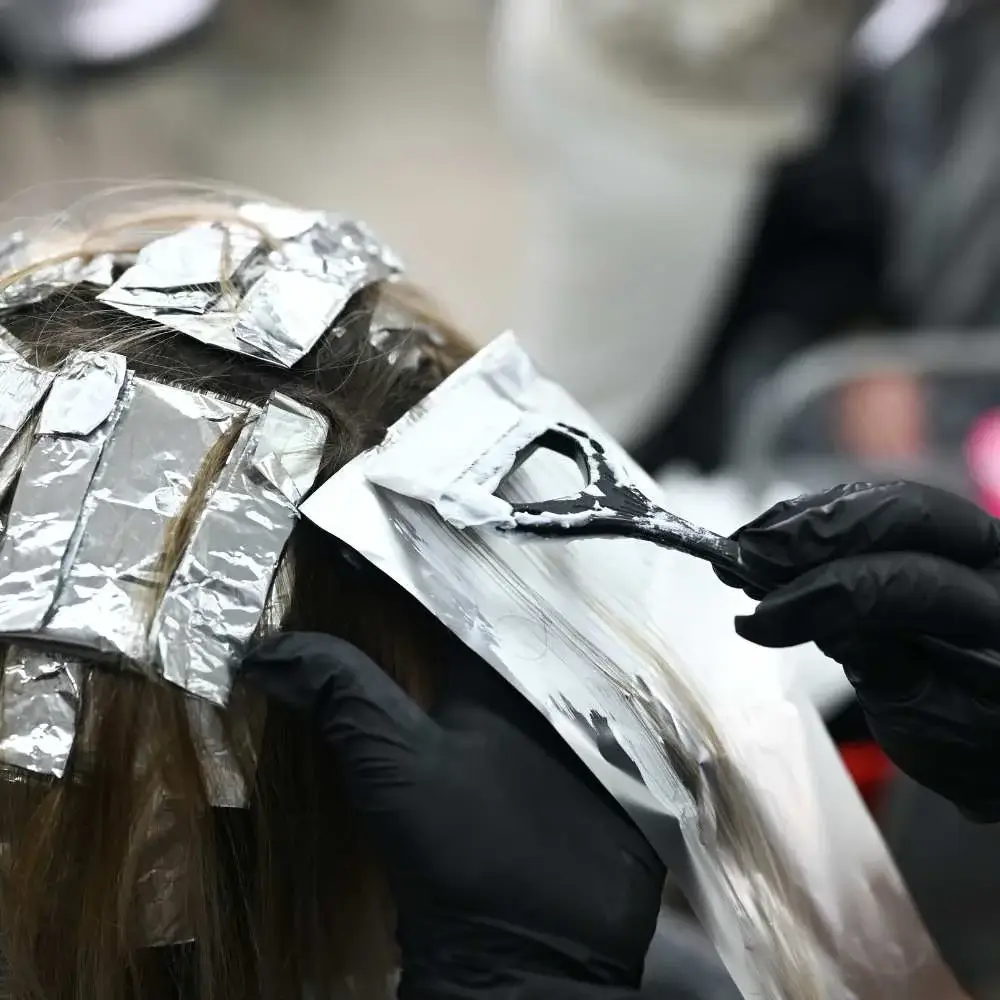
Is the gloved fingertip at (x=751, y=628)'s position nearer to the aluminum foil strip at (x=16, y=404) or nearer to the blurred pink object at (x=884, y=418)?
the aluminum foil strip at (x=16, y=404)

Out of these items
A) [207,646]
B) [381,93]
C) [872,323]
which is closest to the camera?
[207,646]

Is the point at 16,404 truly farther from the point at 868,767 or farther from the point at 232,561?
the point at 868,767

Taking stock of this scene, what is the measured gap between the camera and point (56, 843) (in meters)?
0.48

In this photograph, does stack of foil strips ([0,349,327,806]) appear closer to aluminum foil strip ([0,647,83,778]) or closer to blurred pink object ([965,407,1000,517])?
aluminum foil strip ([0,647,83,778])

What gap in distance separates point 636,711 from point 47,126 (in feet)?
6.87

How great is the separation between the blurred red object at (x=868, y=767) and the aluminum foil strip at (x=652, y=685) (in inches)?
11.0

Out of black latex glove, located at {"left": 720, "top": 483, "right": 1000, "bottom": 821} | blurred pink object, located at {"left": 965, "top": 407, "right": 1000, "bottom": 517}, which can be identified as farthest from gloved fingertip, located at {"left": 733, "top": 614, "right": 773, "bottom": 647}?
blurred pink object, located at {"left": 965, "top": 407, "right": 1000, "bottom": 517}

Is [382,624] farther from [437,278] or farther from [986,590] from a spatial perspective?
[437,278]

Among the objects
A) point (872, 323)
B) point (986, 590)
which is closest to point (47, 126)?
point (872, 323)

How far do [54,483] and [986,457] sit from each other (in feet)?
3.68

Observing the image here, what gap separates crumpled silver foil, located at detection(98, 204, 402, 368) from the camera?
514 millimetres

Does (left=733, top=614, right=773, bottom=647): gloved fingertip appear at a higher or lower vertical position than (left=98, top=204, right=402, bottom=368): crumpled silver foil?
lower

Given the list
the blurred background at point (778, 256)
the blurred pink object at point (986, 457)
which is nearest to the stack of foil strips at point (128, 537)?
the blurred background at point (778, 256)

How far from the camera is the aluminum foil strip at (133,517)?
1.46ft
